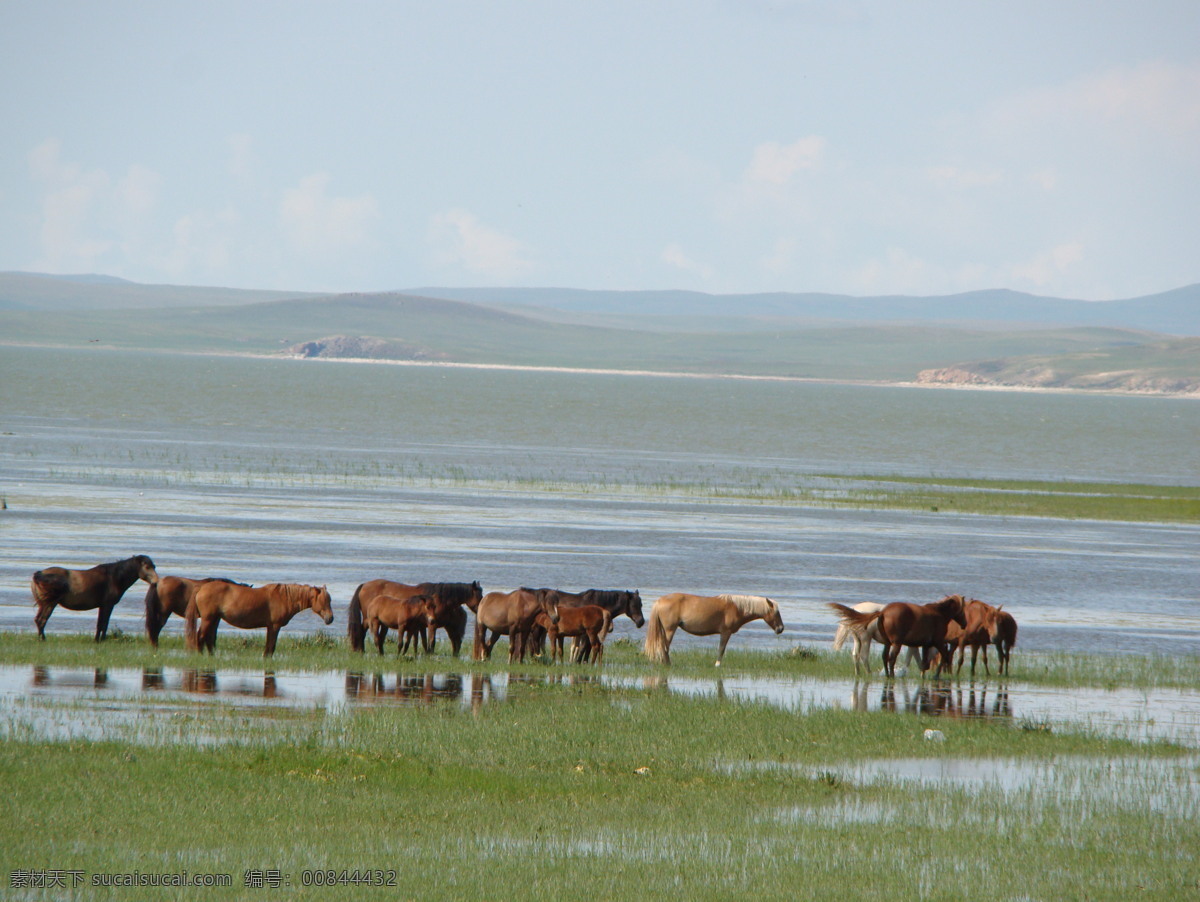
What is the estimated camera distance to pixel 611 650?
74.9 ft

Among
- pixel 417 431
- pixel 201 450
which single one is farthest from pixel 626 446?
pixel 201 450

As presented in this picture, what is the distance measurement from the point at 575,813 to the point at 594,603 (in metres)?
9.18

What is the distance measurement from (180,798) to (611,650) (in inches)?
487

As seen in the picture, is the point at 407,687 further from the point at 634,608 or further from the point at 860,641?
the point at 860,641

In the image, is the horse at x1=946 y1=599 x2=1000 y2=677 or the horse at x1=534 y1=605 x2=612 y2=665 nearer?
the horse at x1=534 y1=605 x2=612 y2=665

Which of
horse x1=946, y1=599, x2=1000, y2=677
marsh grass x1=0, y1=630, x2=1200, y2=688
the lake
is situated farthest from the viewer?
the lake

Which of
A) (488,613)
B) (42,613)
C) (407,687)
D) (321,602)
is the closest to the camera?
(407,687)

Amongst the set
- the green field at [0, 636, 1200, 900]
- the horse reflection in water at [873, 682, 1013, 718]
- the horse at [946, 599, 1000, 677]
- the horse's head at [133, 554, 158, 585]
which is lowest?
the horse reflection in water at [873, 682, 1013, 718]

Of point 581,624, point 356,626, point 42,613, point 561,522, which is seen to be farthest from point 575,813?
point 561,522

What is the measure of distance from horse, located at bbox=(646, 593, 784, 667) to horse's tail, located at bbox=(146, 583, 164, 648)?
704 centimetres

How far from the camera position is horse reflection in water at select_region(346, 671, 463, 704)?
648 inches

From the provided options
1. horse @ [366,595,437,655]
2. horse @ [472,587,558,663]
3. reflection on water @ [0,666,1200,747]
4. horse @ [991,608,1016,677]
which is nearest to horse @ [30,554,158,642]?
reflection on water @ [0,666,1200,747]

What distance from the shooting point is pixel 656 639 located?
68.2 feet

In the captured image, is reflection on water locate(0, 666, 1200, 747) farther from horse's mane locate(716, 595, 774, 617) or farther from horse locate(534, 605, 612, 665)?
horse's mane locate(716, 595, 774, 617)
